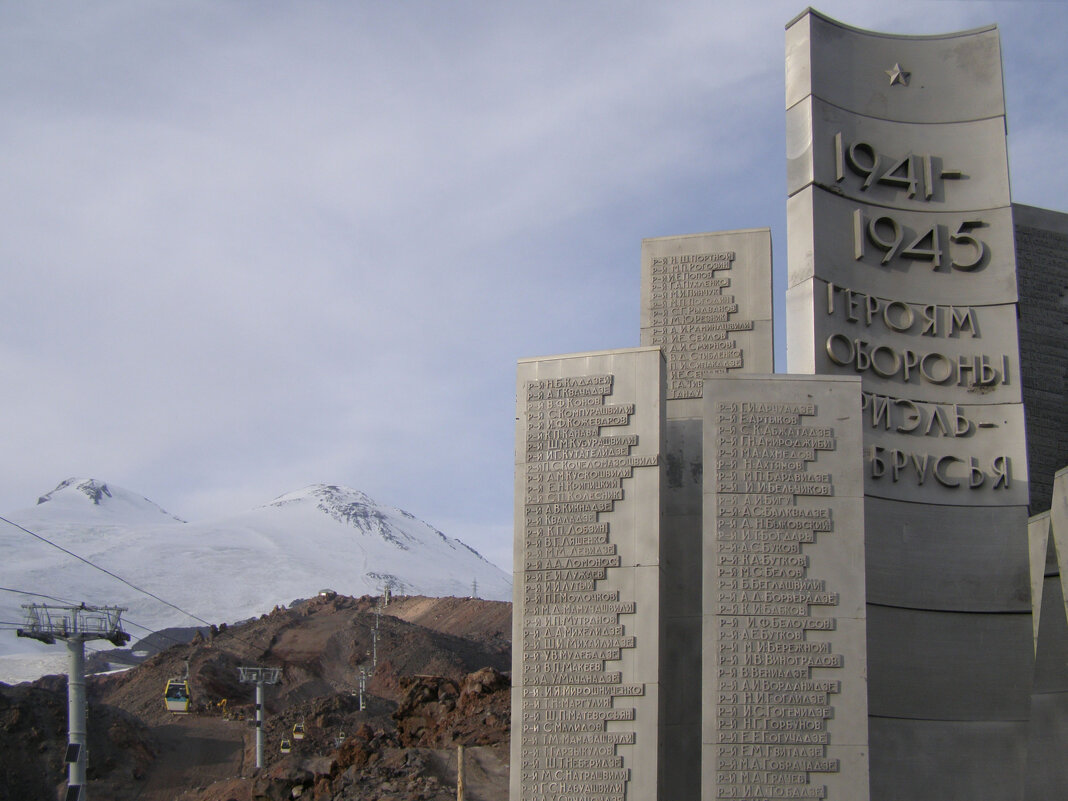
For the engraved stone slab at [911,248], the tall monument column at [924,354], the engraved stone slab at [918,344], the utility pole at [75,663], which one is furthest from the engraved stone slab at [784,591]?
the utility pole at [75,663]

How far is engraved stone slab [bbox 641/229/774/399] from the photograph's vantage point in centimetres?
1942

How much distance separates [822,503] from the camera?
16766mm

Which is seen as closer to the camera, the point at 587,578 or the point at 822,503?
the point at 822,503

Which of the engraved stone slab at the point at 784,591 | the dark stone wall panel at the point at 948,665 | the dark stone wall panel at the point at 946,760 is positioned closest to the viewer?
the engraved stone slab at the point at 784,591

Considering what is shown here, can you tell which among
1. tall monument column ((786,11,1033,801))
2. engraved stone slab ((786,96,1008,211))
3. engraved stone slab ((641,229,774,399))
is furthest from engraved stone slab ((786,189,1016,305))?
engraved stone slab ((641,229,774,399))

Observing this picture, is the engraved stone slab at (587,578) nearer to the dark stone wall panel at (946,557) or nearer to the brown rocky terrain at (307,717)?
the dark stone wall panel at (946,557)

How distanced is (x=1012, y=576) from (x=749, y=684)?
4508mm

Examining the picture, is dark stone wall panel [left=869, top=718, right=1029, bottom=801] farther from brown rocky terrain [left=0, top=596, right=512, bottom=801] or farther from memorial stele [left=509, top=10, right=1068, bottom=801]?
brown rocky terrain [left=0, top=596, right=512, bottom=801]

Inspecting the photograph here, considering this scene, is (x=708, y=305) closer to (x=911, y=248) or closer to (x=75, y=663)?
(x=911, y=248)

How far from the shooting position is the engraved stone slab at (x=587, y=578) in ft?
54.7

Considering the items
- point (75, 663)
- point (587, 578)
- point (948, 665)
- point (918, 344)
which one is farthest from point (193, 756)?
point (918, 344)

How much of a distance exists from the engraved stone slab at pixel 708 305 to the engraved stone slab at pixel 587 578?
6.14 ft

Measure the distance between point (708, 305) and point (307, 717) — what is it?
55.5m

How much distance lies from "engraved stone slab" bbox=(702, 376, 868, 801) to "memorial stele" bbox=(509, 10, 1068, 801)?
0.09ft
